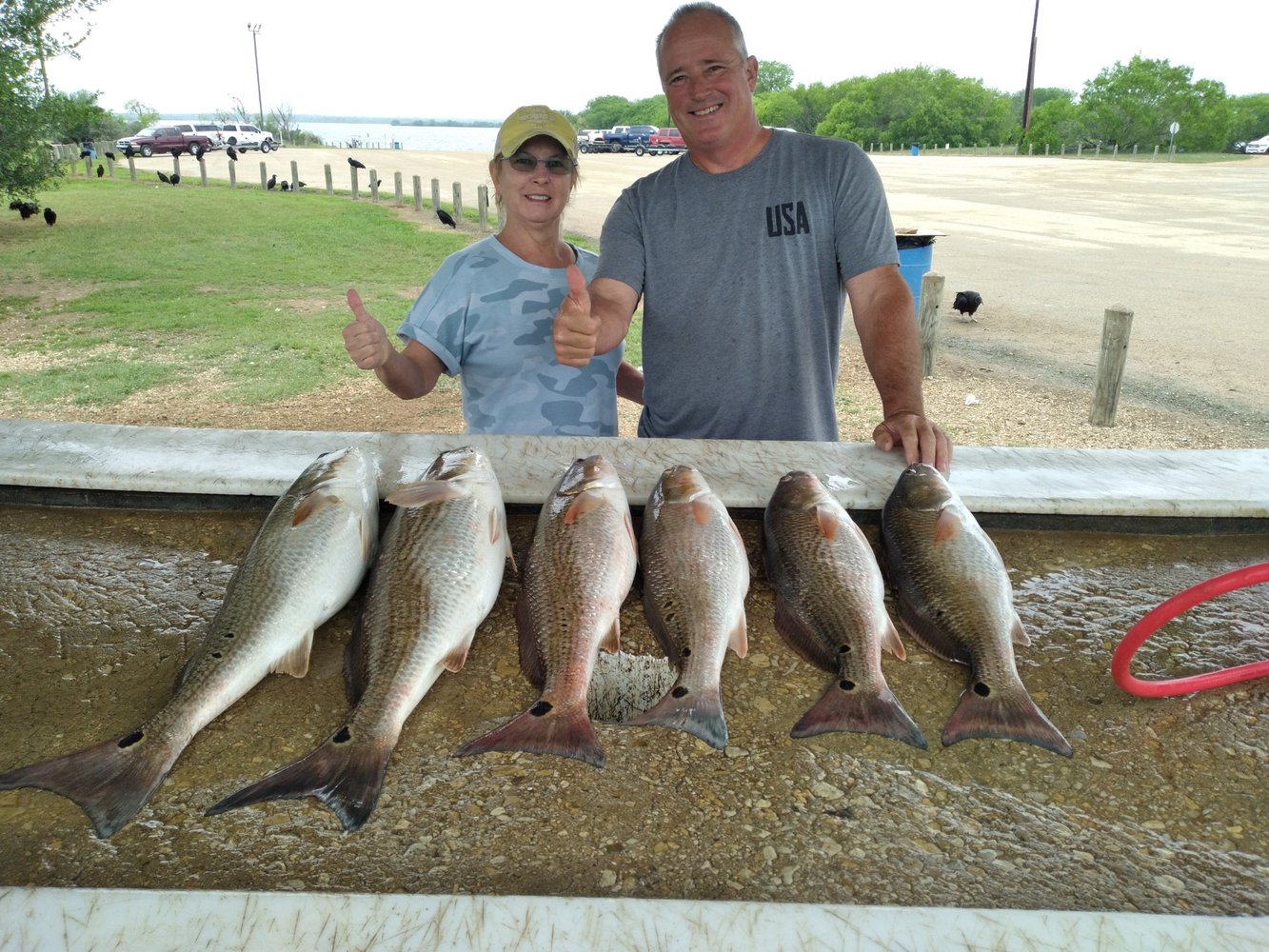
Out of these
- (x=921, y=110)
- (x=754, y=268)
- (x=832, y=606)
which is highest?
(x=921, y=110)

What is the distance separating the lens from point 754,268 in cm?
353

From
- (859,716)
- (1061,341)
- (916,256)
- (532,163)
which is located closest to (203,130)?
(916,256)

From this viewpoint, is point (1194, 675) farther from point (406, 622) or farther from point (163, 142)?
point (163, 142)

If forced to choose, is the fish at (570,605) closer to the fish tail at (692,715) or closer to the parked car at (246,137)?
the fish tail at (692,715)

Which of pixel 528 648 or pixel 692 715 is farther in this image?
pixel 528 648

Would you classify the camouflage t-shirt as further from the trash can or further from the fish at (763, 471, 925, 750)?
the trash can

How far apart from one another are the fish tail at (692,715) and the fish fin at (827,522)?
0.59m

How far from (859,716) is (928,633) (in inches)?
15.3

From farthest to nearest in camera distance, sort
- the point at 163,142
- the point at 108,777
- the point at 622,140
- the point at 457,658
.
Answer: the point at 622,140
the point at 163,142
the point at 457,658
the point at 108,777

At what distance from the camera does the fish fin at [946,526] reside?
218 centimetres

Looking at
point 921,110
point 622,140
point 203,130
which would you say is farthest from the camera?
point 921,110

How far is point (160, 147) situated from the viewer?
44.1 metres

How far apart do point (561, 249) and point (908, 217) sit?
2093cm

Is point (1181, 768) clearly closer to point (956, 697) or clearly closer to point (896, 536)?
point (956, 697)
